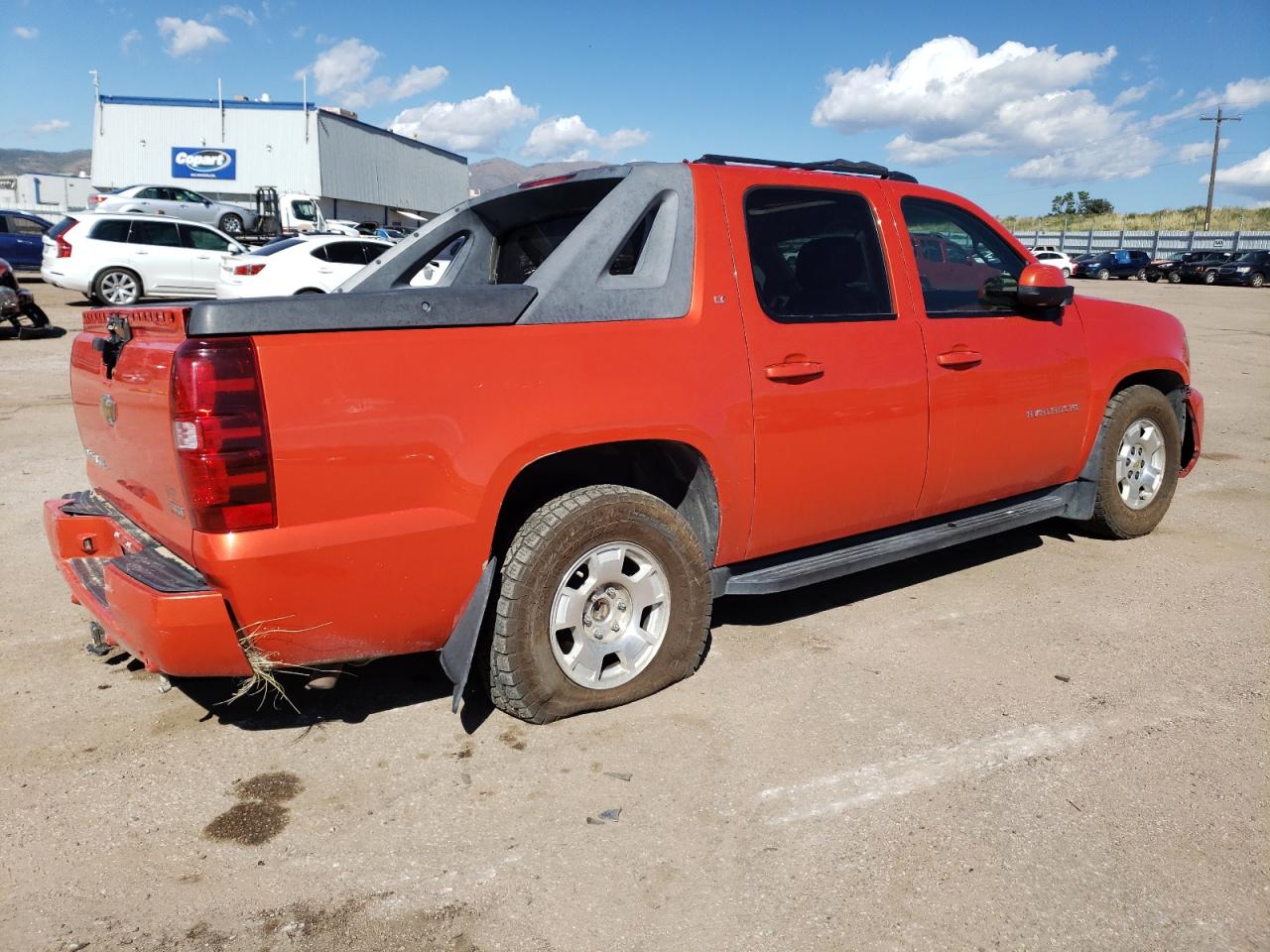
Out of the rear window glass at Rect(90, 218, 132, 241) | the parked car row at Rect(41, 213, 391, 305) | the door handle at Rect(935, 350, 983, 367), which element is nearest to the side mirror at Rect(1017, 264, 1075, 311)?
the door handle at Rect(935, 350, 983, 367)

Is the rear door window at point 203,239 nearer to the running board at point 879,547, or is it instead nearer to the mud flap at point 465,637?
the running board at point 879,547

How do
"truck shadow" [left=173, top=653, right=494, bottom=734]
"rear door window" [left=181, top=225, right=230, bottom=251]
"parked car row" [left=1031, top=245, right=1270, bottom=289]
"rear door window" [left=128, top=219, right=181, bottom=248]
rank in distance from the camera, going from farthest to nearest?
"parked car row" [left=1031, top=245, right=1270, bottom=289] < "rear door window" [left=181, top=225, right=230, bottom=251] < "rear door window" [left=128, top=219, right=181, bottom=248] < "truck shadow" [left=173, top=653, right=494, bottom=734]

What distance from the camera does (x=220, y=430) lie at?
266 centimetres

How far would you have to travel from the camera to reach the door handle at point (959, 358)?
414 cm

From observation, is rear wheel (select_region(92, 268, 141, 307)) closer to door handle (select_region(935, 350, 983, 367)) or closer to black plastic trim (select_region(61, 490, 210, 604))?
black plastic trim (select_region(61, 490, 210, 604))

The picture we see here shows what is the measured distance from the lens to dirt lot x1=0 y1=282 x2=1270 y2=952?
2.42m

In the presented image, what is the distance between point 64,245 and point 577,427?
16.9 metres

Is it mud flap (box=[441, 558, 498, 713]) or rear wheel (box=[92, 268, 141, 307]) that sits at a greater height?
rear wheel (box=[92, 268, 141, 307])

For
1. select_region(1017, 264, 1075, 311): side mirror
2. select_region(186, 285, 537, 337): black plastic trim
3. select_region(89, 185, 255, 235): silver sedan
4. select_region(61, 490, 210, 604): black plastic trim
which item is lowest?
select_region(61, 490, 210, 604): black plastic trim

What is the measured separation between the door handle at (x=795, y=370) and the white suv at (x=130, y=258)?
15383mm

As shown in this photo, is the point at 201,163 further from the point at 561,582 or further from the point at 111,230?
the point at 561,582

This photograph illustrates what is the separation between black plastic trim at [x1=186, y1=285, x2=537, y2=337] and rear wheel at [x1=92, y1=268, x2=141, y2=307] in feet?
53.5

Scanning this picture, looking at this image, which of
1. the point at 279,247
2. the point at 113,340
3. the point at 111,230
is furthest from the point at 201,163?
the point at 113,340

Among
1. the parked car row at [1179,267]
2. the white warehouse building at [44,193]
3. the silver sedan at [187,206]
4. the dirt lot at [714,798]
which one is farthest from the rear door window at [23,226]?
the parked car row at [1179,267]
